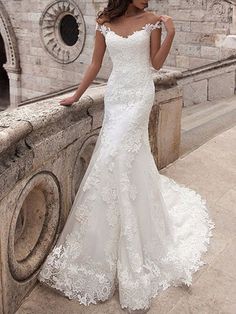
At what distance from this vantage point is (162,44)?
237cm

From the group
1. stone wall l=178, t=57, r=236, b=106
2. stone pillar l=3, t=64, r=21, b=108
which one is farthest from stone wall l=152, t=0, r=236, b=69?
stone pillar l=3, t=64, r=21, b=108

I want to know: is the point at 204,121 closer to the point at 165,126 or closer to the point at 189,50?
the point at 165,126

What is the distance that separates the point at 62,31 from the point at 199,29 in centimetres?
482

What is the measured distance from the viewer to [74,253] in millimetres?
2479

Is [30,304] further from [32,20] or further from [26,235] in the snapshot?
[32,20]

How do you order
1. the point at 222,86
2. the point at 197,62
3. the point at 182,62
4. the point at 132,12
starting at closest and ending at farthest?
the point at 132,12 → the point at 222,86 → the point at 197,62 → the point at 182,62

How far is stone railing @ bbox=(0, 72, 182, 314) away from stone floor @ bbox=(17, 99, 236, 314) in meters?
0.18

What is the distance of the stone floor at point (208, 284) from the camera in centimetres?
232

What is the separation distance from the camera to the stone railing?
81.7 inches

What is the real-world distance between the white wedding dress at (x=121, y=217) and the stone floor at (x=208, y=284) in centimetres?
6

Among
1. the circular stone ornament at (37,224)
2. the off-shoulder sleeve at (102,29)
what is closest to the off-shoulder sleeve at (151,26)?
the off-shoulder sleeve at (102,29)

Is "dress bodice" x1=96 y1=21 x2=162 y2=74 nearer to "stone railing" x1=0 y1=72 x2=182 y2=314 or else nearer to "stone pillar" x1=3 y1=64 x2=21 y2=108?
"stone railing" x1=0 y1=72 x2=182 y2=314

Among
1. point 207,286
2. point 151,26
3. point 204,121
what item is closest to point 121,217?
point 207,286

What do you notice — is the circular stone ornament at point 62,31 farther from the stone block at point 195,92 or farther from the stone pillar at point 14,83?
the stone block at point 195,92
